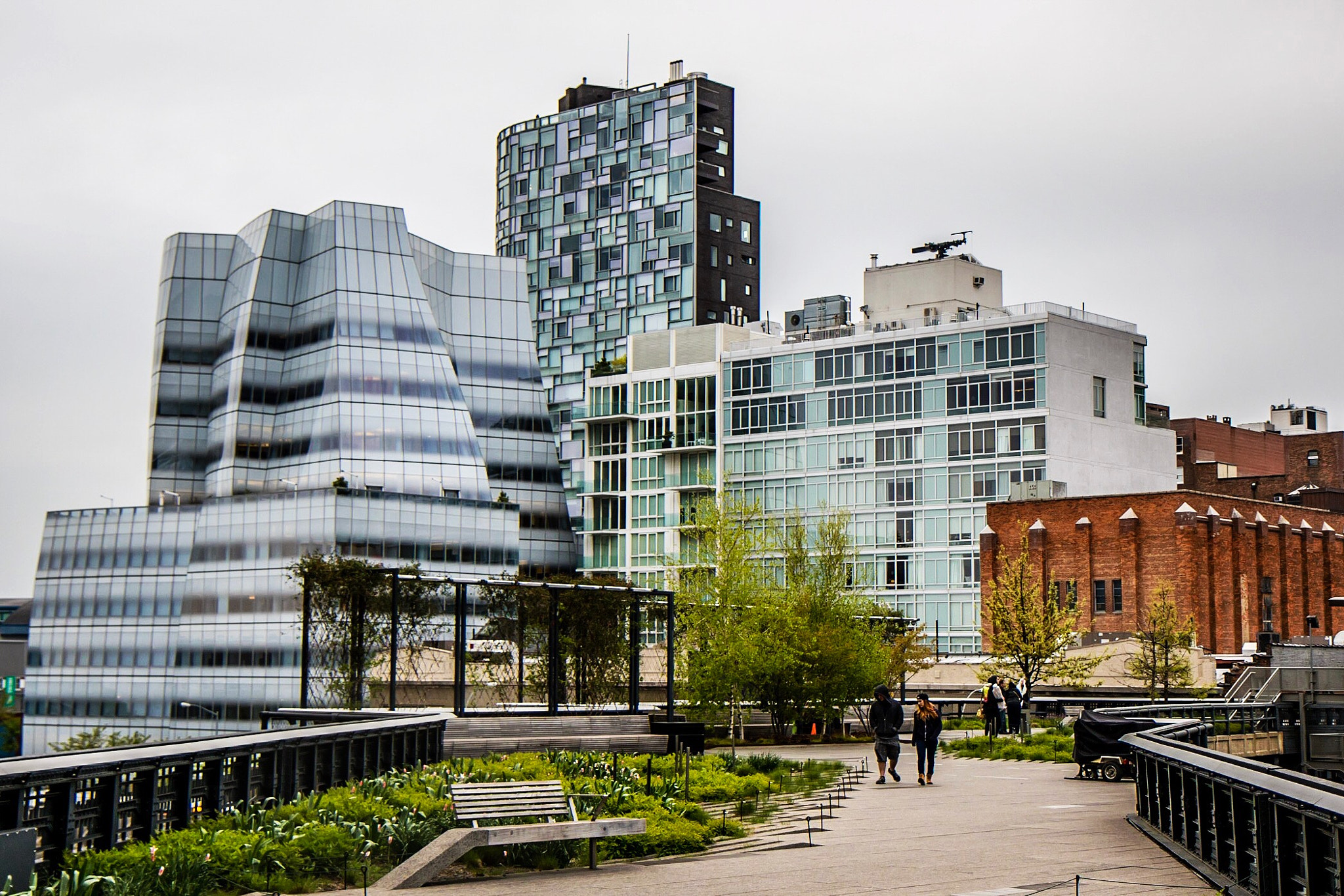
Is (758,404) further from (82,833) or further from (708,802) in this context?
(82,833)

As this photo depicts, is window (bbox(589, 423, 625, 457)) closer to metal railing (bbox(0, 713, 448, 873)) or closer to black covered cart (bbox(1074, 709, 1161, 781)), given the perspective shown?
black covered cart (bbox(1074, 709, 1161, 781))

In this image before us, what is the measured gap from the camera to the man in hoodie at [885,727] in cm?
2825

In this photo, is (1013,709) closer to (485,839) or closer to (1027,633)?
(1027,633)

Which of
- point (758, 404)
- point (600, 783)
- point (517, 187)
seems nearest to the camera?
point (600, 783)

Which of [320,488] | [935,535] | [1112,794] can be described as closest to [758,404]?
[935,535]

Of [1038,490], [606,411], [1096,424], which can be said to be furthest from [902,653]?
[606,411]

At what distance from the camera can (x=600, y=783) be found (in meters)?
20.4

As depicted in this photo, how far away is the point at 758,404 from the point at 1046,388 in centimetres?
2206

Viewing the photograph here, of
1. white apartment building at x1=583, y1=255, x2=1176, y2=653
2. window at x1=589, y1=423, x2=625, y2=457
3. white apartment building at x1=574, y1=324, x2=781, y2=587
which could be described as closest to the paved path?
white apartment building at x1=583, y1=255, x2=1176, y2=653

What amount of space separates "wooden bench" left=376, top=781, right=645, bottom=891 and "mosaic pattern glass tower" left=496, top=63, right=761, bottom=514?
119m

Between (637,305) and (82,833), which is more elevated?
(637,305)

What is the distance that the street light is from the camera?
356 feet

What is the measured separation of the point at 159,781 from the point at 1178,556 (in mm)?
70995

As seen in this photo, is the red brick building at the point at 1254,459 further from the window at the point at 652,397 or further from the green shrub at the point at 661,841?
the green shrub at the point at 661,841
